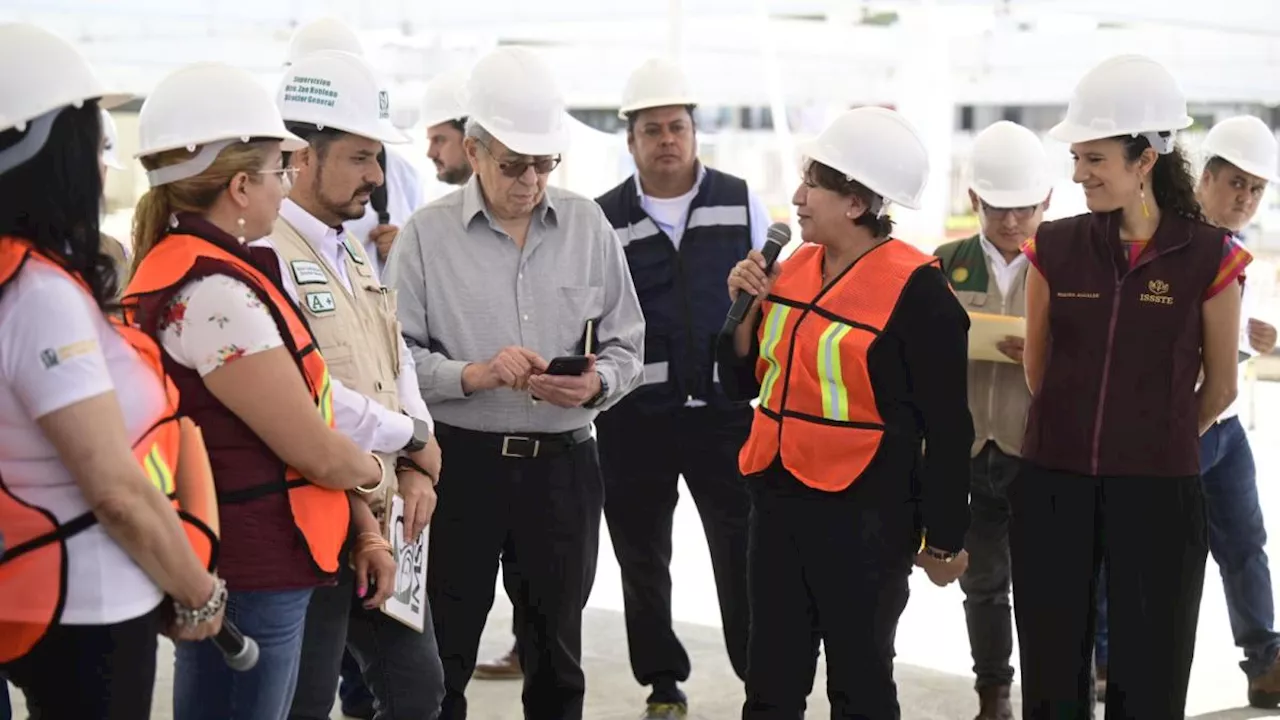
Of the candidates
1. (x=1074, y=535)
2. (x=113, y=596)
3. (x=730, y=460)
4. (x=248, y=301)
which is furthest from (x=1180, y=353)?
(x=113, y=596)

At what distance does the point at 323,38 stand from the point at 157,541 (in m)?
3.07

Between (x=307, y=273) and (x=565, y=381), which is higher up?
(x=307, y=273)

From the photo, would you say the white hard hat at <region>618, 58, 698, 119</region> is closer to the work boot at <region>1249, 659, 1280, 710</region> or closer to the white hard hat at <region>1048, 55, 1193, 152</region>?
the white hard hat at <region>1048, 55, 1193, 152</region>

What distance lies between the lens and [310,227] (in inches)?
108

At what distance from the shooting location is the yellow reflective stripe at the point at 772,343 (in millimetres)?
3027

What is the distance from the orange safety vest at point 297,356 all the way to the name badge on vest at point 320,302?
25cm

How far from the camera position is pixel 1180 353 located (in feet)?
10.0

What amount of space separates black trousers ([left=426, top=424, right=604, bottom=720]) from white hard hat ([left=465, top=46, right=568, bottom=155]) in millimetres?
720

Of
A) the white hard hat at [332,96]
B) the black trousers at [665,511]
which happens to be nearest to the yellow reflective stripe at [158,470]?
the white hard hat at [332,96]

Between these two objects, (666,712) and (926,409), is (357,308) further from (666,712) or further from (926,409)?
(666,712)

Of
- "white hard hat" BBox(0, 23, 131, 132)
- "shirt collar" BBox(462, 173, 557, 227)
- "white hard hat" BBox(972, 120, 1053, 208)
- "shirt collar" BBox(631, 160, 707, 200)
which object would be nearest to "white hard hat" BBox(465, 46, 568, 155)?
"shirt collar" BBox(462, 173, 557, 227)

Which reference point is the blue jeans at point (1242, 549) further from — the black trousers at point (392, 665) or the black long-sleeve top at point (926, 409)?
the black trousers at point (392, 665)

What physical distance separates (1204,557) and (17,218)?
2525 millimetres

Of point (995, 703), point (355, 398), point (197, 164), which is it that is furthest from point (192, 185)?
point (995, 703)
